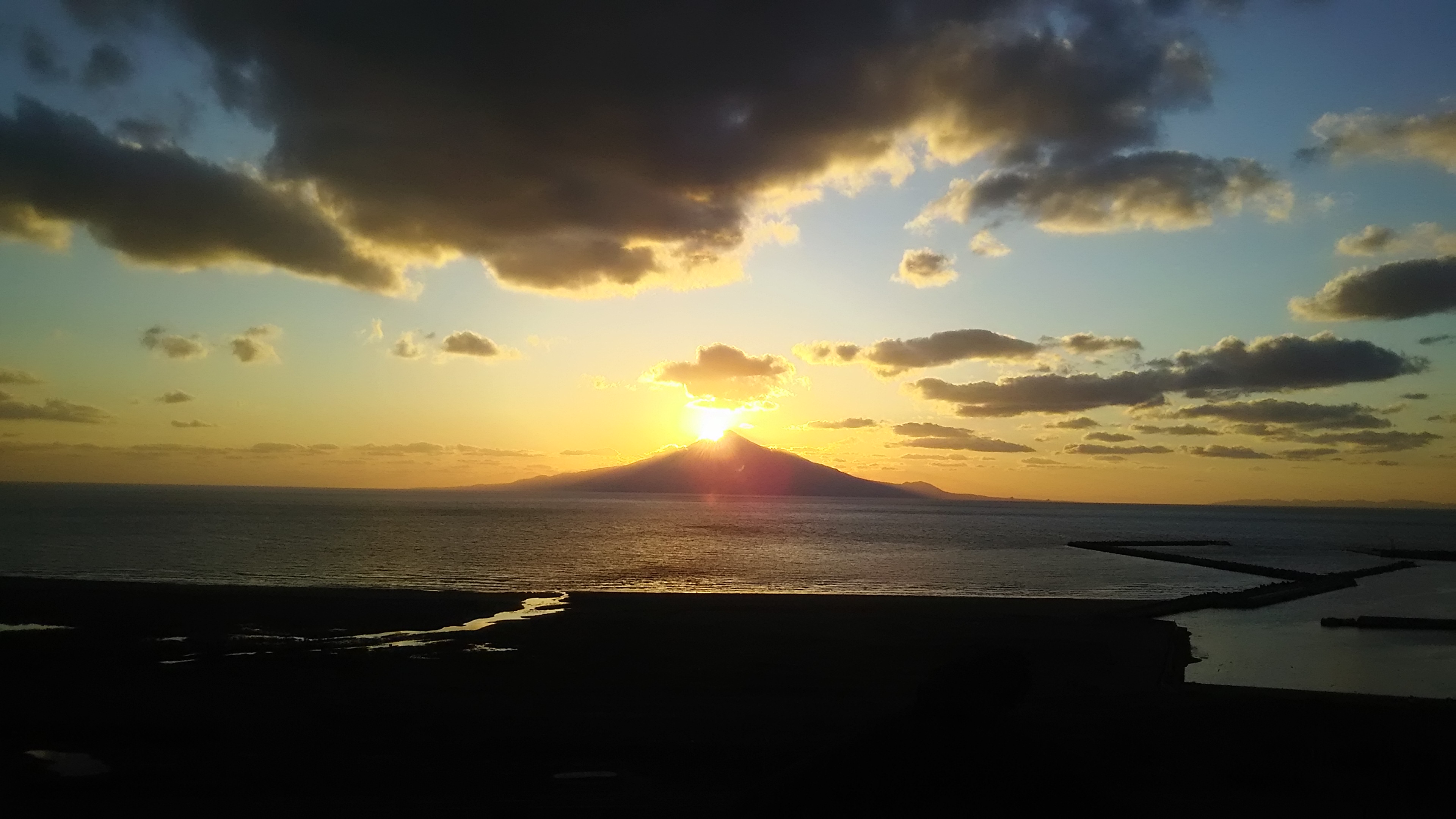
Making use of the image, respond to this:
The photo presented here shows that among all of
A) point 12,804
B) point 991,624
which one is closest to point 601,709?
point 12,804

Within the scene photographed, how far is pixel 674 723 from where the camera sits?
20906mm

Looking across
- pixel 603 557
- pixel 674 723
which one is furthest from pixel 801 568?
pixel 674 723

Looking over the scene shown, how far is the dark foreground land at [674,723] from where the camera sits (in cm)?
783

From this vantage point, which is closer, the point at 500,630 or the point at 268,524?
the point at 500,630

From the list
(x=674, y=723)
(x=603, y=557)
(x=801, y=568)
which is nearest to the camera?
(x=674, y=723)

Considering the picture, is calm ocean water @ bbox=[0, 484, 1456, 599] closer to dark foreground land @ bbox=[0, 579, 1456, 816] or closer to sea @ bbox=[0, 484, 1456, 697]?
sea @ bbox=[0, 484, 1456, 697]

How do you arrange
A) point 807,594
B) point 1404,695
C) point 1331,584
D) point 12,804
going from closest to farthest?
point 12,804, point 1404,695, point 807,594, point 1331,584

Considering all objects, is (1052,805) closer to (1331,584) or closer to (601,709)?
(601,709)

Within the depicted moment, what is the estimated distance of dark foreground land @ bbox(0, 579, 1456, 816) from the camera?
7828mm

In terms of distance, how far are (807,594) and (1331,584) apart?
42.7 metres

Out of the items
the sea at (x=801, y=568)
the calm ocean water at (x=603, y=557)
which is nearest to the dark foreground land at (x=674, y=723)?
the sea at (x=801, y=568)

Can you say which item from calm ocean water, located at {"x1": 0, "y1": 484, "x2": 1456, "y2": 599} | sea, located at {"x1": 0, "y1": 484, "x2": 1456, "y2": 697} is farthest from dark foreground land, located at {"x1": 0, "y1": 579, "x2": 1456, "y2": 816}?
calm ocean water, located at {"x1": 0, "y1": 484, "x2": 1456, "y2": 599}

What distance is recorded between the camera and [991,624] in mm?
39188

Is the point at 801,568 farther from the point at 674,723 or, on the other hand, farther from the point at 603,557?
the point at 674,723
